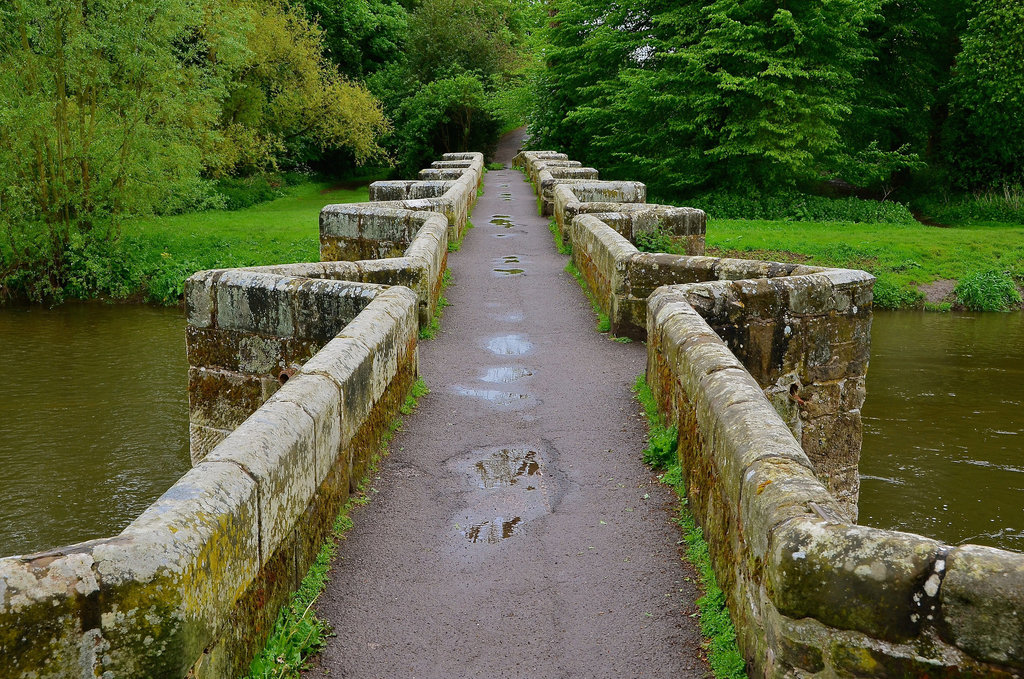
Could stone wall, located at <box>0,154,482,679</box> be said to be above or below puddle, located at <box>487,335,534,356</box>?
above

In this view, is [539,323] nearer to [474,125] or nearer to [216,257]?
[216,257]

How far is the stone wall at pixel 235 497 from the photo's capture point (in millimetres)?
2641

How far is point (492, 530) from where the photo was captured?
16.4 ft

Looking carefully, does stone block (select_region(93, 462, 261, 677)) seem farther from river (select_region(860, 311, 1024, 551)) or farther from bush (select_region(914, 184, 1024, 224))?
bush (select_region(914, 184, 1024, 224))

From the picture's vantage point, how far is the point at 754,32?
24219 millimetres

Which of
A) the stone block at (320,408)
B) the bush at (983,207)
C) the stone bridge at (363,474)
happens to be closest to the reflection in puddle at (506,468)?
the stone bridge at (363,474)

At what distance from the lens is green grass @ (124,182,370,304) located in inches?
848

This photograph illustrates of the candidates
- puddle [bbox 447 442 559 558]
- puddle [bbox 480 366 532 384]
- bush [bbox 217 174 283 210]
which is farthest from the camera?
Result: bush [bbox 217 174 283 210]

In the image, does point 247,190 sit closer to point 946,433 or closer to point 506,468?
point 946,433

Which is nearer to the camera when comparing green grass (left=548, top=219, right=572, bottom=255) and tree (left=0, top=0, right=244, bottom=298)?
green grass (left=548, top=219, right=572, bottom=255)

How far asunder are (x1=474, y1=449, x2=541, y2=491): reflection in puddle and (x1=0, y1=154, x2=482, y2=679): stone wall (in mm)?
793

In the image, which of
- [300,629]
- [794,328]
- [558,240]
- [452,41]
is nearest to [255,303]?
[300,629]

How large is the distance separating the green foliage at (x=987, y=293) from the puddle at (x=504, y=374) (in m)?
16.3

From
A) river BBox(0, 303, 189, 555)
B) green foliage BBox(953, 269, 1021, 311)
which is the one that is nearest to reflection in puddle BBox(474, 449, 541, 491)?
river BBox(0, 303, 189, 555)
